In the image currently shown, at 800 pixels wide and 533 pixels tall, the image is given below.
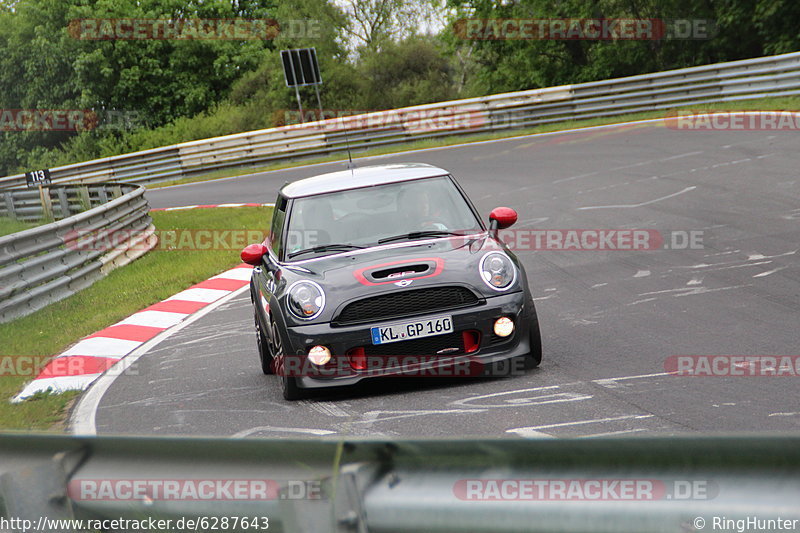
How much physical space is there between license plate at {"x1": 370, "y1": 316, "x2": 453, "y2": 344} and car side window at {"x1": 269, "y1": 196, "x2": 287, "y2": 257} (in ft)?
4.63

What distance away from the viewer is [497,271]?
6.46 meters

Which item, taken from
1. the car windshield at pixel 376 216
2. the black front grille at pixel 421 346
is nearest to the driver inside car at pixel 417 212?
the car windshield at pixel 376 216

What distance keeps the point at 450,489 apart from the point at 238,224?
634 inches

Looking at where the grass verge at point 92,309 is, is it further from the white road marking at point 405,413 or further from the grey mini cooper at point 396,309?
the white road marking at point 405,413

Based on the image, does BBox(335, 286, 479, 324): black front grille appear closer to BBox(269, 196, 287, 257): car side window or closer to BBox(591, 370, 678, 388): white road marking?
BBox(591, 370, 678, 388): white road marking

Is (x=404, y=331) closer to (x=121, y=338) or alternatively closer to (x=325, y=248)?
(x=325, y=248)

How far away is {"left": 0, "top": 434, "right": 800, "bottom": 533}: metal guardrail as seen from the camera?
78.5 inches

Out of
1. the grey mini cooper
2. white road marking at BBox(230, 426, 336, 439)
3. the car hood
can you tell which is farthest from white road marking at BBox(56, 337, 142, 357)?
white road marking at BBox(230, 426, 336, 439)

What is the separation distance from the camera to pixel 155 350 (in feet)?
30.1

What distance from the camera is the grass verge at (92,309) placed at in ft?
24.1

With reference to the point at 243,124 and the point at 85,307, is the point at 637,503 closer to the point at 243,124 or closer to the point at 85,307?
the point at 85,307

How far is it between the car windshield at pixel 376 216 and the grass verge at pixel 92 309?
222 centimetres

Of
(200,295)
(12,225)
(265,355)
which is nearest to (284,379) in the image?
(265,355)

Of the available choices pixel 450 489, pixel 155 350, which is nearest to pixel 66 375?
pixel 155 350
